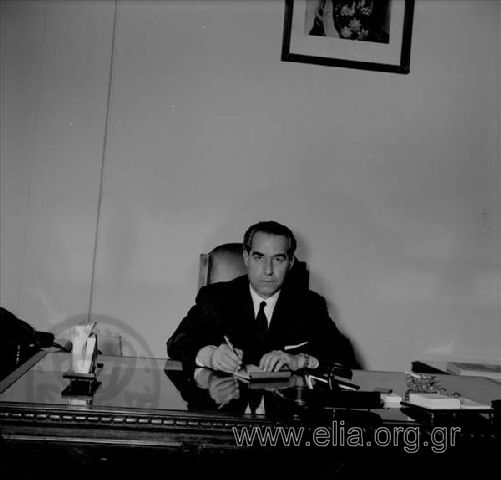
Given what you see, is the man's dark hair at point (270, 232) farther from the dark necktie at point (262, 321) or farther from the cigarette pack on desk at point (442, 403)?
the cigarette pack on desk at point (442, 403)

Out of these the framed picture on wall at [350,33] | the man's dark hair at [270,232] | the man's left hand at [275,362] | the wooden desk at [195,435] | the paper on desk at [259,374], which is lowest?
the wooden desk at [195,435]

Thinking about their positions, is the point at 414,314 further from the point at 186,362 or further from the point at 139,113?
the point at 139,113

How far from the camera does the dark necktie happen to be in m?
2.35

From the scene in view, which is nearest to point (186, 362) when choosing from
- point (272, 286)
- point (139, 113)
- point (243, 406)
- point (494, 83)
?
point (272, 286)

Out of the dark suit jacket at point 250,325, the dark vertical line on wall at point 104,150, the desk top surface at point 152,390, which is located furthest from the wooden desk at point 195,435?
the dark vertical line on wall at point 104,150

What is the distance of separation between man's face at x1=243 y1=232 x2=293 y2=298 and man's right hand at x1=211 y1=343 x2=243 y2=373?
541 millimetres

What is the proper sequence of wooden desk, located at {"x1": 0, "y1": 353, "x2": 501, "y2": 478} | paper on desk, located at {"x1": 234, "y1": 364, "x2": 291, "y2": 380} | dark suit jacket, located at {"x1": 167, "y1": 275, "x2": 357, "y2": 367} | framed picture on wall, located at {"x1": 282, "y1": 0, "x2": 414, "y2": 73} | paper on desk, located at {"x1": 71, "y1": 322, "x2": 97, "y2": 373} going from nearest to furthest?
wooden desk, located at {"x1": 0, "y1": 353, "x2": 501, "y2": 478}, paper on desk, located at {"x1": 71, "y1": 322, "x2": 97, "y2": 373}, paper on desk, located at {"x1": 234, "y1": 364, "x2": 291, "y2": 380}, dark suit jacket, located at {"x1": 167, "y1": 275, "x2": 357, "y2": 367}, framed picture on wall, located at {"x1": 282, "y1": 0, "x2": 414, "y2": 73}

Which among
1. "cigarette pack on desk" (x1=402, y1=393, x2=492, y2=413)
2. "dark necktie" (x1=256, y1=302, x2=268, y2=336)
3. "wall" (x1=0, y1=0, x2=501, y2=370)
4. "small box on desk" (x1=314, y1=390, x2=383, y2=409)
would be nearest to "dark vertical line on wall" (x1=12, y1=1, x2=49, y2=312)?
"wall" (x1=0, y1=0, x2=501, y2=370)

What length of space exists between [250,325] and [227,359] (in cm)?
51

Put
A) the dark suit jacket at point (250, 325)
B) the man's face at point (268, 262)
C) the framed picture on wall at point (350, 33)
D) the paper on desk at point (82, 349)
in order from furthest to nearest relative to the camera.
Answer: the framed picture on wall at point (350, 33) < the man's face at point (268, 262) < the dark suit jacket at point (250, 325) < the paper on desk at point (82, 349)

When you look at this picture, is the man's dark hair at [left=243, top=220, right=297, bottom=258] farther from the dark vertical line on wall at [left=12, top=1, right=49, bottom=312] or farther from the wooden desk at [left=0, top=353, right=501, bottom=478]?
the dark vertical line on wall at [left=12, top=1, right=49, bottom=312]

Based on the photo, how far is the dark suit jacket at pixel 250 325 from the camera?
7.43 feet

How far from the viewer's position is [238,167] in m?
3.26

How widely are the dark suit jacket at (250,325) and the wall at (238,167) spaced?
837mm
